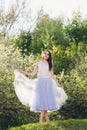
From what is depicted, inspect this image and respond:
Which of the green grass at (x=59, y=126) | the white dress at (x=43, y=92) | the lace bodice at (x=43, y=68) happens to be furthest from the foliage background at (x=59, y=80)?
the green grass at (x=59, y=126)

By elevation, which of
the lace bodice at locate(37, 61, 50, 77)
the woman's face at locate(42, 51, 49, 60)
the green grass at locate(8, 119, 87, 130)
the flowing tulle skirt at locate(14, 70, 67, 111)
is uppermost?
the woman's face at locate(42, 51, 49, 60)

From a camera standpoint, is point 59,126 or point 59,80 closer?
point 59,126

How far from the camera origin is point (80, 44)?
75.3 ft

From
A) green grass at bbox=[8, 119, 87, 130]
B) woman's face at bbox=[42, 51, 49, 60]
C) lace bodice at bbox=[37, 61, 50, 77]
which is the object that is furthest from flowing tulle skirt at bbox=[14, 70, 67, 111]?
green grass at bbox=[8, 119, 87, 130]

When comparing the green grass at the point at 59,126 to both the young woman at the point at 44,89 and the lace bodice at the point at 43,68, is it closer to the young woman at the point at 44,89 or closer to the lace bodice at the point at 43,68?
the young woman at the point at 44,89

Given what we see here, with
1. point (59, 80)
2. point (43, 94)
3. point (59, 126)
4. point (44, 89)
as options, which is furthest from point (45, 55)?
point (59, 80)

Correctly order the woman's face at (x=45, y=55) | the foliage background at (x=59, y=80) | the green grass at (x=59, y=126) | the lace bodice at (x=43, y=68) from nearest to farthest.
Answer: the green grass at (x=59, y=126) < the woman's face at (x=45, y=55) < the lace bodice at (x=43, y=68) < the foliage background at (x=59, y=80)

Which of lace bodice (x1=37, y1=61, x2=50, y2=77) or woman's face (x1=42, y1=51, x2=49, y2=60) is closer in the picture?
woman's face (x1=42, y1=51, x2=49, y2=60)

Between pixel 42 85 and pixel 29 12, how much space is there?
25500mm

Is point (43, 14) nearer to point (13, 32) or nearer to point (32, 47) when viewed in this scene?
point (13, 32)

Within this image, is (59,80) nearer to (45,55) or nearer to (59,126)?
(45,55)

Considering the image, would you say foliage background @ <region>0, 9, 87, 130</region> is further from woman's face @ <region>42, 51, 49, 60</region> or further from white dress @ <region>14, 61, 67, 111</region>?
woman's face @ <region>42, 51, 49, 60</region>

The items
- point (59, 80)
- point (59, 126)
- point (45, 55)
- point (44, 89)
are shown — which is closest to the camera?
point (59, 126)

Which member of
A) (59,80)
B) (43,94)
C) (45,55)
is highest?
(45,55)
